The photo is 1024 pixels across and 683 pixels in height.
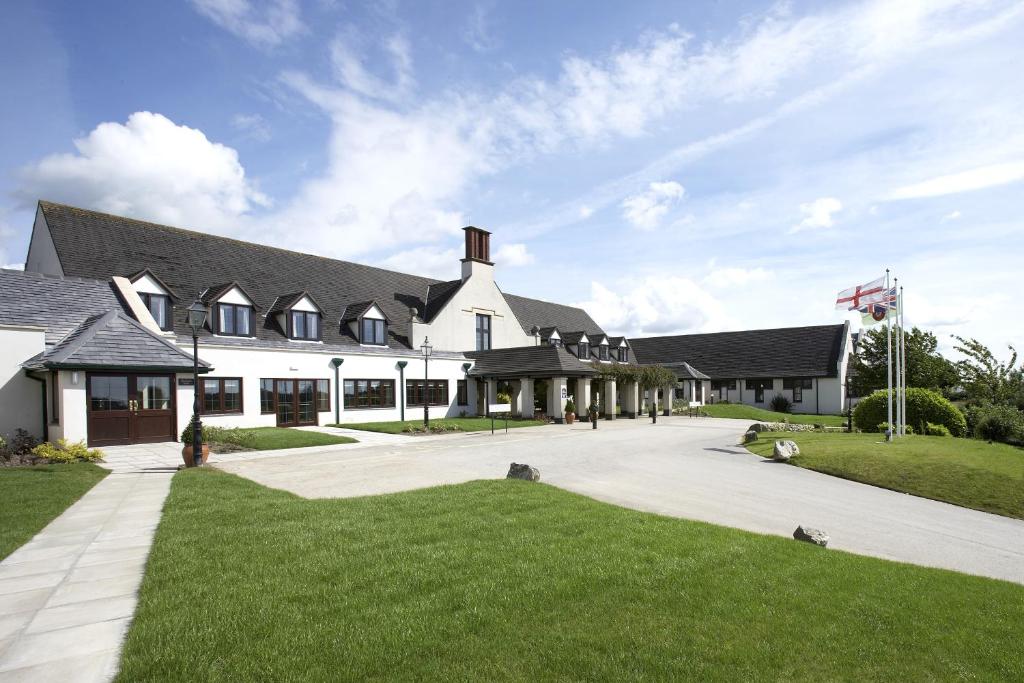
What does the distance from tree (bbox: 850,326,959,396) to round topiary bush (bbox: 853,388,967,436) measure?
9929mm

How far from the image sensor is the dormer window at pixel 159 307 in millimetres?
23469

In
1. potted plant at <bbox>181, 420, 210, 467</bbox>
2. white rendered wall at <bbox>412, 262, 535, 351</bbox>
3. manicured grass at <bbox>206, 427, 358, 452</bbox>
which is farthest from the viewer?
white rendered wall at <bbox>412, 262, 535, 351</bbox>

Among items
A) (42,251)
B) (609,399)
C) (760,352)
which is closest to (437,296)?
(609,399)

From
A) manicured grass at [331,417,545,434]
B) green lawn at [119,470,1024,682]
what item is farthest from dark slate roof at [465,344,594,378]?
green lawn at [119,470,1024,682]

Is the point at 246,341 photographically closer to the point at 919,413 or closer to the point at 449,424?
the point at 449,424

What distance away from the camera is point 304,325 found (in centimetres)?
2802

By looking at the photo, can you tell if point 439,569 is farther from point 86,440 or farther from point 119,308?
point 119,308

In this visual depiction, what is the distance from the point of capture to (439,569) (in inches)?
255

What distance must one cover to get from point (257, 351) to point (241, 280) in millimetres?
5109

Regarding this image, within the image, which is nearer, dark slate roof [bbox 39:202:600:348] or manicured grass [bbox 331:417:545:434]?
dark slate roof [bbox 39:202:600:348]

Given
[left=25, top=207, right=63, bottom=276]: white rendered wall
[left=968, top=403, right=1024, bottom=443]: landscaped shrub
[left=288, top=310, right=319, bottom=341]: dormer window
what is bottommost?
[left=968, top=403, right=1024, bottom=443]: landscaped shrub

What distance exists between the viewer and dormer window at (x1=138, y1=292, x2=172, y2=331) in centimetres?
2347

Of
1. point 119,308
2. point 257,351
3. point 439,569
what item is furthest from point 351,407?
point 439,569

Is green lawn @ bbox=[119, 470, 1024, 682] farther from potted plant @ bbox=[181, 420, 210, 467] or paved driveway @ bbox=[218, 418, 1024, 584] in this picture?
potted plant @ bbox=[181, 420, 210, 467]
